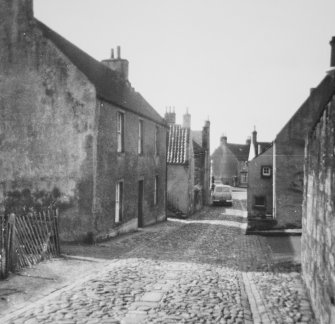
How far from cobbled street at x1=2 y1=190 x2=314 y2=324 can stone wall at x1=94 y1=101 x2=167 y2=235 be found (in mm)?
2386

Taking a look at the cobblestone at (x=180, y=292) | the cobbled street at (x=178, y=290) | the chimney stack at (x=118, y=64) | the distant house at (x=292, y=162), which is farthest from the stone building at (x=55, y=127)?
the distant house at (x=292, y=162)

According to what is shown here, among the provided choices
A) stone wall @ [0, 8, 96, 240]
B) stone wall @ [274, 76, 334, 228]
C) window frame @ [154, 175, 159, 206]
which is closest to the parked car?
window frame @ [154, 175, 159, 206]

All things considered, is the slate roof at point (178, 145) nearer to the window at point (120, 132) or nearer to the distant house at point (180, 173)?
the distant house at point (180, 173)

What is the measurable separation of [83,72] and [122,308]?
423 inches

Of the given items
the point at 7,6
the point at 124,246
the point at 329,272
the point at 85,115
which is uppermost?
the point at 7,6

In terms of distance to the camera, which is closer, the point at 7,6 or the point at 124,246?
the point at 124,246

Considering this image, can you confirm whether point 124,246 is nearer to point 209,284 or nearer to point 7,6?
point 209,284

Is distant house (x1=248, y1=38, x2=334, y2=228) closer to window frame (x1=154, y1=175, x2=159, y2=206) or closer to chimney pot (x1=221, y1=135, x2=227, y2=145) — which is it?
window frame (x1=154, y1=175, x2=159, y2=206)

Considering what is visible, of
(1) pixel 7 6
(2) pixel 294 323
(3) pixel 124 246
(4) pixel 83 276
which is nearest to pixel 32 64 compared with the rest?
(1) pixel 7 6

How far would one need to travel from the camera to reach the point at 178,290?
898 cm

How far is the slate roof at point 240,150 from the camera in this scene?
254ft

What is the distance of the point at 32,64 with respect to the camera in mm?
16047

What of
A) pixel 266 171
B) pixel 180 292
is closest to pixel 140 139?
pixel 266 171

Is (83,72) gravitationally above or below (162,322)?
above
